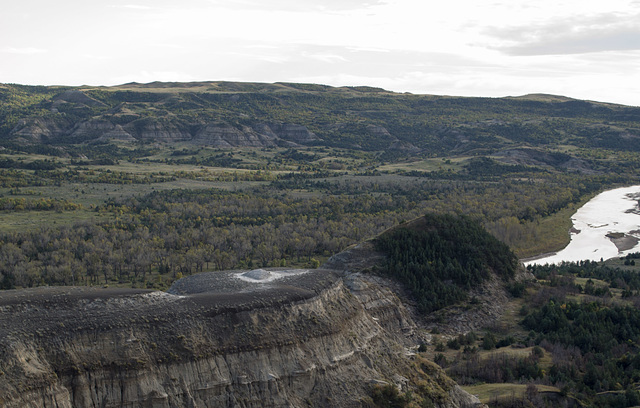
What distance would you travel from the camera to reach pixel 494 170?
195500mm

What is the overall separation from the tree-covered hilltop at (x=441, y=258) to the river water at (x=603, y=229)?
27705 mm

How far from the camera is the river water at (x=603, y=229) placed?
104 meters

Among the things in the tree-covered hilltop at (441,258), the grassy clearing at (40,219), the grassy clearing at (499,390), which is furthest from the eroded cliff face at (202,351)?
the grassy clearing at (40,219)

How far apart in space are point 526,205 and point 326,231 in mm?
50679

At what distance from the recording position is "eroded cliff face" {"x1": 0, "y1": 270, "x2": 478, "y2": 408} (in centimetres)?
3044

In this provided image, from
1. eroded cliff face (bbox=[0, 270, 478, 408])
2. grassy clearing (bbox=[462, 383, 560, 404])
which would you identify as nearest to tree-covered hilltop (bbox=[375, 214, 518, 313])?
grassy clearing (bbox=[462, 383, 560, 404])

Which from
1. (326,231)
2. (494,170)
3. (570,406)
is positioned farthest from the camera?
(494,170)

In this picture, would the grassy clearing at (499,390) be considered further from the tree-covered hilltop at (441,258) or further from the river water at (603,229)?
the river water at (603,229)

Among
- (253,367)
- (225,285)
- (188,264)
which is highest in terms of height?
(225,285)

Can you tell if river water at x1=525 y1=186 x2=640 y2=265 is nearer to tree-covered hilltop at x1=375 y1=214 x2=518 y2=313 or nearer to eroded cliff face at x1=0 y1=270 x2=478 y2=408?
tree-covered hilltop at x1=375 y1=214 x2=518 y2=313

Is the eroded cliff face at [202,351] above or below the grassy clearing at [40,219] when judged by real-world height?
above

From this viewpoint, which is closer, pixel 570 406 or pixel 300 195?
pixel 570 406

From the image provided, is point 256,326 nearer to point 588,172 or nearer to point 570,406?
point 570,406

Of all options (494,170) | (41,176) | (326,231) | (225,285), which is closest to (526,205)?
(326,231)
